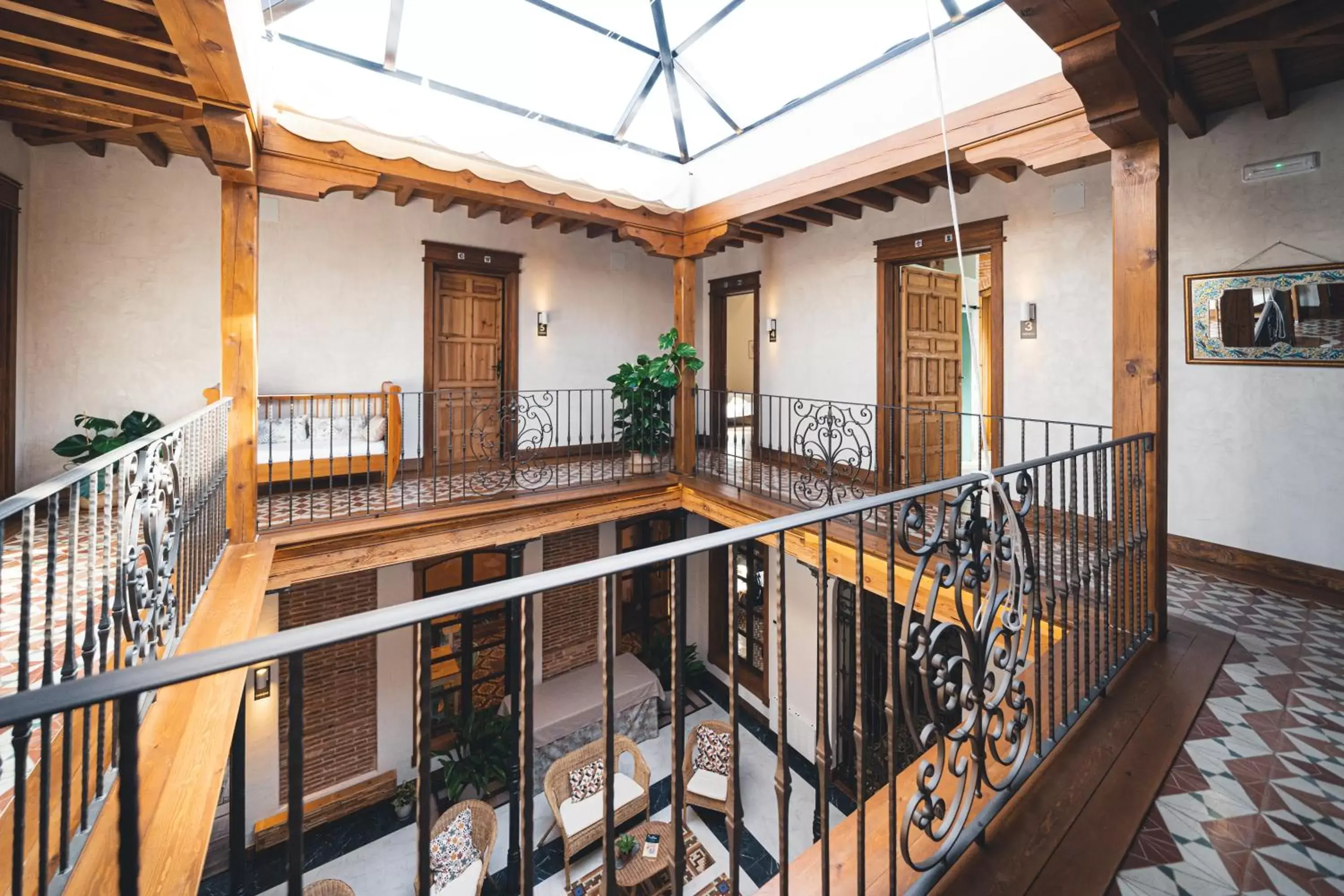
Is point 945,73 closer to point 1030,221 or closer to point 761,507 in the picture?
point 1030,221

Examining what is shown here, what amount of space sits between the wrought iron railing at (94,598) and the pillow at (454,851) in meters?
2.80

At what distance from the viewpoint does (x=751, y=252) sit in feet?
25.6

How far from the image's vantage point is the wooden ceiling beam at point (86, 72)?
2.93m

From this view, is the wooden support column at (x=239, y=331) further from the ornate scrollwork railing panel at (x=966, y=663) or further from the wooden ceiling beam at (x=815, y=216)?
Answer: the wooden ceiling beam at (x=815, y=216)

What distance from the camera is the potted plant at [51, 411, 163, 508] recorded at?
4723mm

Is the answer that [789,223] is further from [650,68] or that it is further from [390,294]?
[390,294]

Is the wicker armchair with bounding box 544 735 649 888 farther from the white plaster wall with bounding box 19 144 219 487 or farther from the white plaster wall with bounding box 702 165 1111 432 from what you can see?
the white plaster wall with bounding box 19 144 219 487

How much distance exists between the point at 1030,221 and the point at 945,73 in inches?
73.5

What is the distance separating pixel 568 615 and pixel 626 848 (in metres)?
3.02

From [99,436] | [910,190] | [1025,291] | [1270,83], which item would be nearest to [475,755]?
[99,436]

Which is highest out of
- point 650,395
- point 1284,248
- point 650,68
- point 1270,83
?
point 650,68

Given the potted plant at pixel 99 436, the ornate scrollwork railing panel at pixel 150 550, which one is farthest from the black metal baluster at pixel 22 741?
the potted plant at pixel 99 436

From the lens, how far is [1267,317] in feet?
12.4

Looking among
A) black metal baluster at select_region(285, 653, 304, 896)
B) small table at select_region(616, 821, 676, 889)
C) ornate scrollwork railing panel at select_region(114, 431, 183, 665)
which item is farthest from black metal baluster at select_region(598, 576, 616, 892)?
small table at select_region(616, 821, 676, 889)
